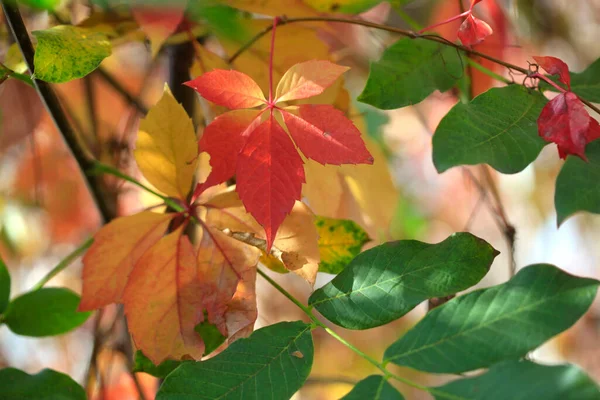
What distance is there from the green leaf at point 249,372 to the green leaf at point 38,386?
132 millimetres

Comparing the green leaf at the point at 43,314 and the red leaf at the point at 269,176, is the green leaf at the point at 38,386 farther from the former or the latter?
the red leaf at the point at 269,176

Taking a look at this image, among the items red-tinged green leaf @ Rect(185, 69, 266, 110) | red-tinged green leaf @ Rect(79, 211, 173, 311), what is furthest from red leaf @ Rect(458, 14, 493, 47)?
red-tinged green leaf @ Rect(79, 211, 173, 311)

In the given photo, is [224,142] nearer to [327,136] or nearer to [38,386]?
[327,136]

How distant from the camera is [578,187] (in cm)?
34

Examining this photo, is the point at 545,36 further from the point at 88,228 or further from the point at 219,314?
the point at 219,314

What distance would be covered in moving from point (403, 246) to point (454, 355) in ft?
0.25

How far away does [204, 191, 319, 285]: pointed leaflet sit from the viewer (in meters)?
0.38

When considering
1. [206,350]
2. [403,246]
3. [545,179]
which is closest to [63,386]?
[206,350]

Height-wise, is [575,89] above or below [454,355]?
above

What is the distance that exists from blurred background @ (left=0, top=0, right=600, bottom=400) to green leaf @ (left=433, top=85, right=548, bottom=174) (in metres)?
0.16

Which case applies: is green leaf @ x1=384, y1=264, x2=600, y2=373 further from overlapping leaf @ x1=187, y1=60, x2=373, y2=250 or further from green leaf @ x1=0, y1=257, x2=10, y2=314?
green leaf @ x1=0, y1=257, x2=10, y2=314

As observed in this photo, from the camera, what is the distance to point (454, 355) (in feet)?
0.90

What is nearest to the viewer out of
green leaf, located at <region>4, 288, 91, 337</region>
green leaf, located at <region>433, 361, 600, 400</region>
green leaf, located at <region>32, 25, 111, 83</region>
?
green leaf, located at <region>433, 361, 600, 400</region>

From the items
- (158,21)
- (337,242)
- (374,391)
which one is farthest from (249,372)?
(158,21)
